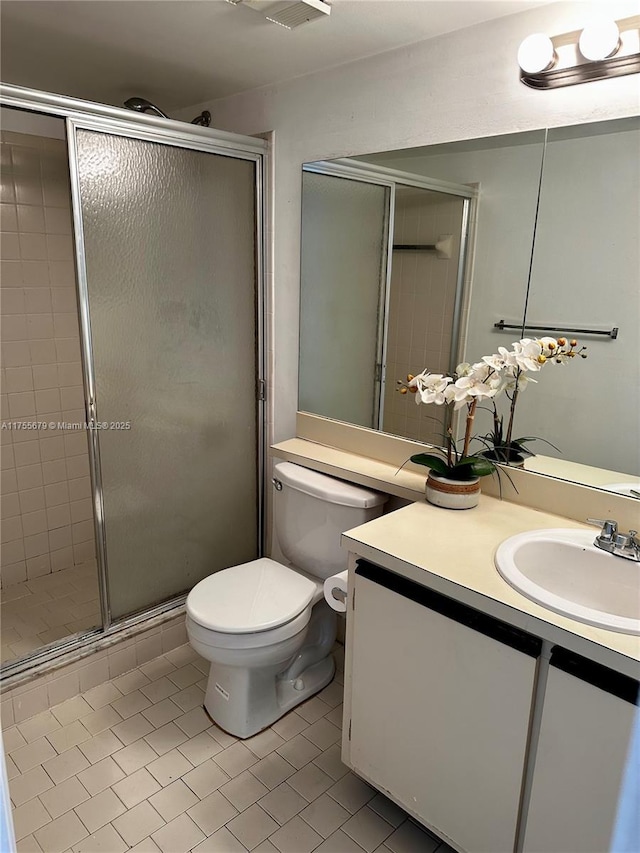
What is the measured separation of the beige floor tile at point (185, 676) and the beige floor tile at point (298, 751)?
461mm

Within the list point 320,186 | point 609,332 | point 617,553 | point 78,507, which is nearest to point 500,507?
point 617,553

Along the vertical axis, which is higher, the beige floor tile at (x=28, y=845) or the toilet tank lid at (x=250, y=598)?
the toilet tank lid at (x=250, y=598)

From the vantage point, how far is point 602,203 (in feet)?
4.89

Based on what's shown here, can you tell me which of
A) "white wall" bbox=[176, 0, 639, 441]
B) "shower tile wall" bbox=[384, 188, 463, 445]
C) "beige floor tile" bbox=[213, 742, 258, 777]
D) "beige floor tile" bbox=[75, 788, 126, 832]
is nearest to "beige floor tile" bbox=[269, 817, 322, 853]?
"beige floor tile" bbox=[213, 742, 258, 777]

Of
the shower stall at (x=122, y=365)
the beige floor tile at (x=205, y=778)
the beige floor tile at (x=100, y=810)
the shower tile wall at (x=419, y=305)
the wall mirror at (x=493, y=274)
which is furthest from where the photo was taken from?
the shower stall at (x=122, y=365)

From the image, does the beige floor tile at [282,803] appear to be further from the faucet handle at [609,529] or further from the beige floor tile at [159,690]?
the faucet handle at [609,529]

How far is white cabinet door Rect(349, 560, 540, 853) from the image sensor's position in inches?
49.2

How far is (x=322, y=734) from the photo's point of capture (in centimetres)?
195

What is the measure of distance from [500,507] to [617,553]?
37 cm

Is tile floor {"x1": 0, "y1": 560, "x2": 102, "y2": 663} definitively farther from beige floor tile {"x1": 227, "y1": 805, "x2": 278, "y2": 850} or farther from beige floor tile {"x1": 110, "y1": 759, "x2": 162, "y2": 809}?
beige floor tile {"x1": 227, "y1": 805, "x2": 278, "y2": 850}

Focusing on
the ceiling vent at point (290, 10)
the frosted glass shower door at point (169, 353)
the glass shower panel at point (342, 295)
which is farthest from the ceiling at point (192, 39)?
the glass shower panel at point (342, 295)

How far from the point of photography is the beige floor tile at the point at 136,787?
1.70 metres

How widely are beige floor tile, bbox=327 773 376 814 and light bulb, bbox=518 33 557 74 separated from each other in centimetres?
202

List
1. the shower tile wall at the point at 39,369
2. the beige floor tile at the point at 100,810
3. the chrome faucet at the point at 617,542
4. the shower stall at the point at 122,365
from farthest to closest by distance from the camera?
the shower tile wall at the point at 39,369 → the shower stall at the point at 122,365 → the beige floor tile at the point at 100,810 → the chrome faucet at the point at 617,542
